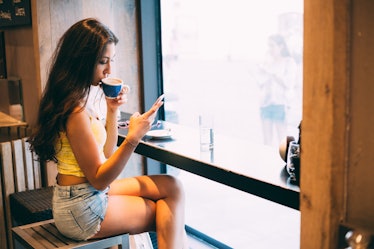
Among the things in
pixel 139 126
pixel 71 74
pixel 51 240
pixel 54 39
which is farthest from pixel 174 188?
pixel 54 39


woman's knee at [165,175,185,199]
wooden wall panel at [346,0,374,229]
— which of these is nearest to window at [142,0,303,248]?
woman's knee at [165,175,185,199]

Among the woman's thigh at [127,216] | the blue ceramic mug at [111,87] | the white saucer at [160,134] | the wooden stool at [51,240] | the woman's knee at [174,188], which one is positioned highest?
the blue ceramic mug at [111,87]

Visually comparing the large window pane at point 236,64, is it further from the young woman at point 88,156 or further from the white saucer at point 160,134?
the young woman at point 88,156

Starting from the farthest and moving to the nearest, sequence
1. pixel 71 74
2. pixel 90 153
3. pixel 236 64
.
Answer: pixel 236 64 → pixel 71 74 → pixel 90 153

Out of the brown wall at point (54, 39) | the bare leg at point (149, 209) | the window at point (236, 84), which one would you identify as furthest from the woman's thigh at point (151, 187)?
the brown wall at point (54, 39)

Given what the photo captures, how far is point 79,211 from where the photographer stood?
6.82 feet

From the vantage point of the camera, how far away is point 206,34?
Result: 12.0ft

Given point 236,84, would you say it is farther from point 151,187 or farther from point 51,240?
point 51,240

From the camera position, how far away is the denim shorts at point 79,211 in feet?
6.81

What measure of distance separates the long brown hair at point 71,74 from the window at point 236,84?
1.24 meters

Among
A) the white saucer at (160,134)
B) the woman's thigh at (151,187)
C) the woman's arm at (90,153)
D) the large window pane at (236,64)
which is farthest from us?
the large window pane at (236,64)

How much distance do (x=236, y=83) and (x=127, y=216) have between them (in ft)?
5.18

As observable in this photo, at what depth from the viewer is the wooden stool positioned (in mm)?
2062

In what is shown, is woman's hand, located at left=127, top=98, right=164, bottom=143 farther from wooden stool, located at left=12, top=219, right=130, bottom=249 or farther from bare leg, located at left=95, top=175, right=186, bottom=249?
wooden stool, located at left=12, top=219, right=130, bottom=249
